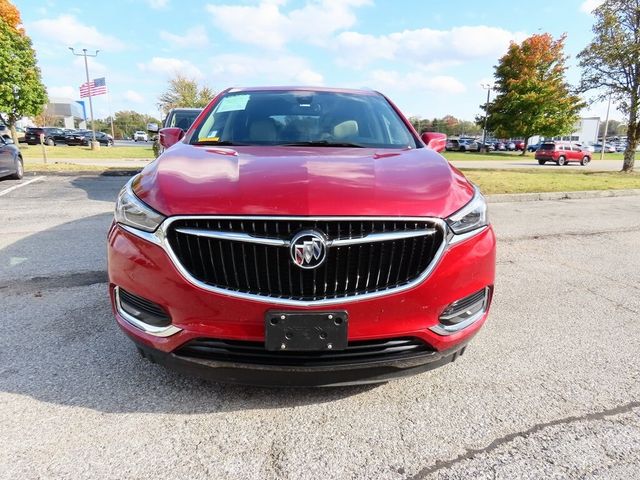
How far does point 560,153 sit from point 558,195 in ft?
79.1

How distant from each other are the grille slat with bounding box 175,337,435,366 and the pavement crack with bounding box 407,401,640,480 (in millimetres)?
457

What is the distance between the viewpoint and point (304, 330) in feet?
6.03

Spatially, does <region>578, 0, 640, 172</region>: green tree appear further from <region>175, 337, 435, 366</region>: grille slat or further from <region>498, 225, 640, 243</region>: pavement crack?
<region>175, 337, 435, 366</region>: grille slat

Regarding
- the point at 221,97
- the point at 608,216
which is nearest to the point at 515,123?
the point at 608,216

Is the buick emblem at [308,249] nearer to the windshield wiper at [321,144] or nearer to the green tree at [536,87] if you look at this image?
the windshield wiper at [321,144]

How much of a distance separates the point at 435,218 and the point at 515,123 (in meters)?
40.2

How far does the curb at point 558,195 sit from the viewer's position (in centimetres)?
917

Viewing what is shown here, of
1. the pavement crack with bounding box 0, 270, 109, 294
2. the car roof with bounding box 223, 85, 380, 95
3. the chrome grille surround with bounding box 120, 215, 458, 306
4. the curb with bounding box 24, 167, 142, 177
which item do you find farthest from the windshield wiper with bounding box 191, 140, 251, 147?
the curb with bounding box 24, 167, 142, 177

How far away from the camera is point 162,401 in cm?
221

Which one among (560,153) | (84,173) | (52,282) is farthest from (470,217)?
(560,153)

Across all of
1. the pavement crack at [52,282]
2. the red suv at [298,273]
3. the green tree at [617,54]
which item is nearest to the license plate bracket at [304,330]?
the red suv at [298,273]

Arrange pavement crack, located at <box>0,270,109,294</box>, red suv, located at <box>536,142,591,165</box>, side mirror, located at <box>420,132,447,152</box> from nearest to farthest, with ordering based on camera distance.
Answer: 1. side mirror, located at <box>420,132,447,152</box>
2. pavement crack, located at <box>0,270,109,294</box>
3. red suv, located at <box>536,142,591,165</box>

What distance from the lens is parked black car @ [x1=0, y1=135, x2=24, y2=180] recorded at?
9.92 metres

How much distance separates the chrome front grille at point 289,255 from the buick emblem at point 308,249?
25 millimetres
